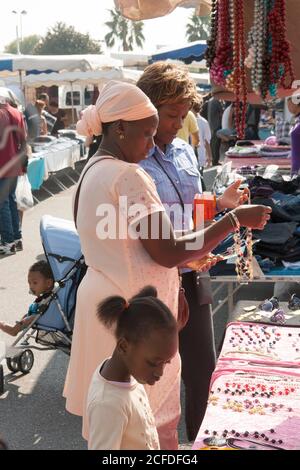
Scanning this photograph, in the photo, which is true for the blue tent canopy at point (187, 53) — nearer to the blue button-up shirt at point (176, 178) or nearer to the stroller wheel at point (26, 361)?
the stroller wheel at point (26, 361)

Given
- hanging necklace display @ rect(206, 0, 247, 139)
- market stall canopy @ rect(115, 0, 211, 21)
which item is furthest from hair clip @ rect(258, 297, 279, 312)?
market stall canopy @ rect(115, 0, 211, 21)

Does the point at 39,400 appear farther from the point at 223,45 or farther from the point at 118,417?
the point at 118,417

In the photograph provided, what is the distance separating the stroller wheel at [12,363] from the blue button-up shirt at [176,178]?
2050 mm

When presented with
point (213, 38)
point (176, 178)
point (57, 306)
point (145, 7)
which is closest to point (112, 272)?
point (176, 178)

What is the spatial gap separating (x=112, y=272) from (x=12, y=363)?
2.47m

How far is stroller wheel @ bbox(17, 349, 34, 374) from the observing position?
4.54 meters

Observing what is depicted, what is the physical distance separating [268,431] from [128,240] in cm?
85

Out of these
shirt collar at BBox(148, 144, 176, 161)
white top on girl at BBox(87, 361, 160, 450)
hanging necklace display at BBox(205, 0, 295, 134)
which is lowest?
white top on girl at BBox(87, 361, 160, 450)

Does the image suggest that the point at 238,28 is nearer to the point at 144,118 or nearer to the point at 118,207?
the point at 144,118

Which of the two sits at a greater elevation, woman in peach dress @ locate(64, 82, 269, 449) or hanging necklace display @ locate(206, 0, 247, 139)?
hanging necklace display @ locate(206, 0, 247, 139)

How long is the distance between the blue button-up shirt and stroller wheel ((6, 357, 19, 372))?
2050 mm

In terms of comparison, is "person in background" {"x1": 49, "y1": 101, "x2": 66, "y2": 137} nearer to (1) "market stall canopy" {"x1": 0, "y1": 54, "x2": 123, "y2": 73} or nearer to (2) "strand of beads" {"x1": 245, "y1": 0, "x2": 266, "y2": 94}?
(1) "market stall canopy" {"x1": 0, "y1": 54, "x2": 123, "y2": 73}

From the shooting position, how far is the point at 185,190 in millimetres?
2965
